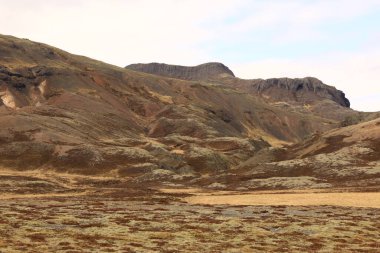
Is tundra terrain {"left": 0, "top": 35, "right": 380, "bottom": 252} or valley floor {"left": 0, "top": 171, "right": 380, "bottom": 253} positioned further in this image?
tundra terrain {"left": 0, "top": 35, "right": 380, "bottom": 252}

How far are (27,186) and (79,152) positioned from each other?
178 feet

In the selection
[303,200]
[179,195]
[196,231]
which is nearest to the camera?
[196,231]

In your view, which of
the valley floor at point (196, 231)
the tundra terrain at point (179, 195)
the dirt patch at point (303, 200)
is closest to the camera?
the valley floor at point (196, 231)

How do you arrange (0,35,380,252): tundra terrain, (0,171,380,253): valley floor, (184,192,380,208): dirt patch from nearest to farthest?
(0,171,380,253): valley floor → (0,35,380,252): tundra terrain → (184,192,380,208): dirt patch

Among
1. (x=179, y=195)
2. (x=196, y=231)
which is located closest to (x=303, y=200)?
(x=179, y=195)

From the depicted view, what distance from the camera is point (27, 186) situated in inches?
4291

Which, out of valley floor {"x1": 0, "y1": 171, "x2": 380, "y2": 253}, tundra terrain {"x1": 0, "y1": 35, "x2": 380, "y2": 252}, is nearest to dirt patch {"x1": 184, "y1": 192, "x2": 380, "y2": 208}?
tundra terrain {"x1": 0, "y1": 35, "x2": 380, "y2": 252}

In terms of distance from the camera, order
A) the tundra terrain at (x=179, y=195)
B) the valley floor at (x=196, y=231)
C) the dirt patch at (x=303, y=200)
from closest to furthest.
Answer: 1. the valley floor at (x=196, y=231)
2. the tundra terrain at (x=179, y=195)
3. the dirt patch at (x=303, y=200)

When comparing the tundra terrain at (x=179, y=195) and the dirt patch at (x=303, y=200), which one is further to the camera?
the dirt patch at (x=303, y=200)

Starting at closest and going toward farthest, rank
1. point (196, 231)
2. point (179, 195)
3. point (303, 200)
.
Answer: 1. point (196, 231)
2. point (303, 200)
3. point (179, 195)

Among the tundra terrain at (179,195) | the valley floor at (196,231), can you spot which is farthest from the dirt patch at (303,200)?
the valley floor at (196,231)

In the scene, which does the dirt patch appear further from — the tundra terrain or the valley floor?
the valley floor

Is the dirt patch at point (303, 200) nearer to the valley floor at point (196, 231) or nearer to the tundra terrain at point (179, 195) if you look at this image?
the tundra terrain at point (179, 195)

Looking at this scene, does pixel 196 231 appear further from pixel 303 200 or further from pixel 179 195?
pixel 179 195
